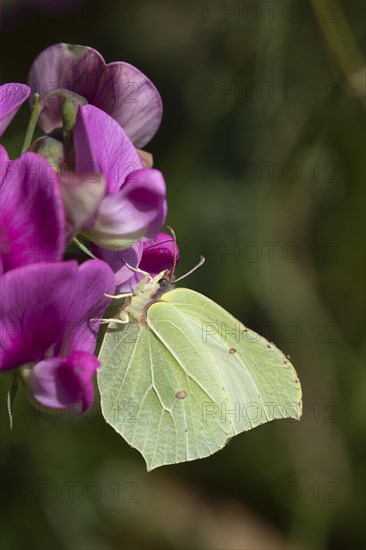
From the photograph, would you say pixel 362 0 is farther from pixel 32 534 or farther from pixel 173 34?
pixel 32 534

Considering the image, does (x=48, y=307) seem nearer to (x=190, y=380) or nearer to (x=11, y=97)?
(x=11, y=97)

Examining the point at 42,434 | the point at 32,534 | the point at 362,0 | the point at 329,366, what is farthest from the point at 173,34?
the point at 32,534

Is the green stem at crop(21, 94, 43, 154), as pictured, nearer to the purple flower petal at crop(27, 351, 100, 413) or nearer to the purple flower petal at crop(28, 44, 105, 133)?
the purple flower petal at crop(28, 44, 105, 133)

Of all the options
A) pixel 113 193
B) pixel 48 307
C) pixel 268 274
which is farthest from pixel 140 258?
pixel 268 274

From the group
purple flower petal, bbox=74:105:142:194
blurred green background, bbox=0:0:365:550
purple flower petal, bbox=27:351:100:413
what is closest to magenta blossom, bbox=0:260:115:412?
purple flower petal, bbox=27:351:100:413

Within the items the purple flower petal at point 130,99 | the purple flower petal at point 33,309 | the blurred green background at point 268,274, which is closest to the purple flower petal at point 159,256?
the purple flower petal at point 130,99
